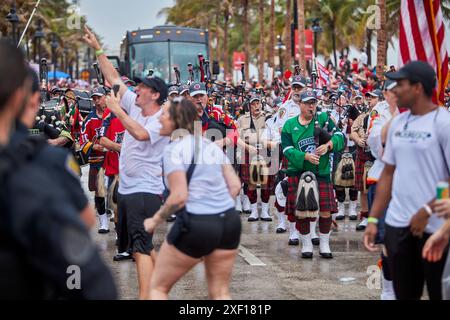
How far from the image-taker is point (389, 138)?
5.75m

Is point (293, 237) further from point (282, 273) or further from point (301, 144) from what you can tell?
point (282, 273)

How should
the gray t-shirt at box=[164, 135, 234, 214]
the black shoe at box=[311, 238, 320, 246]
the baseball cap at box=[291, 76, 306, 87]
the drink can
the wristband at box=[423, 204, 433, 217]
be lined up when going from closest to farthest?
the drink can → the wristband at box=[423, 204, 433, 217] → the gray t-shirt at box=[164, 135, 234, 214] → the black shoe at box=[311, 238, 320, 246] → the baseball cap at box=[291, 76, 306, 87]

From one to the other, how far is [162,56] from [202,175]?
81.7 feet

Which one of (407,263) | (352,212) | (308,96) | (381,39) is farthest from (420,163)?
(381,39)

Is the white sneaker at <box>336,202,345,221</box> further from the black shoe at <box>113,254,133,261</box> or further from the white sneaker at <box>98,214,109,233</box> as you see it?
the black shoe at <box>113,254,133,261</box>

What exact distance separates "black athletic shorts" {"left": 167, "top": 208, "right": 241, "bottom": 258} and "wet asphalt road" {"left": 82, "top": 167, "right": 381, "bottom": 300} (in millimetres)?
2413

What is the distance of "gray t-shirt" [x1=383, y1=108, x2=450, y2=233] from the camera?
5426 mm

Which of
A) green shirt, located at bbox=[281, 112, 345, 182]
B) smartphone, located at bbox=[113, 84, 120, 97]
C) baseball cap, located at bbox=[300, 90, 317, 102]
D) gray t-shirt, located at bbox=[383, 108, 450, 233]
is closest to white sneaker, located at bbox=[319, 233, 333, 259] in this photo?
green shirt, located at bbox=[281, 112, 345, 182]

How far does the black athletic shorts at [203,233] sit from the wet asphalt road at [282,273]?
2.41 m

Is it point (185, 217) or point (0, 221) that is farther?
point (185, 217)

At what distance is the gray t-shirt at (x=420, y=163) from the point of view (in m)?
5.43

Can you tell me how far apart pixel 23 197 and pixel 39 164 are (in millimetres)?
266
